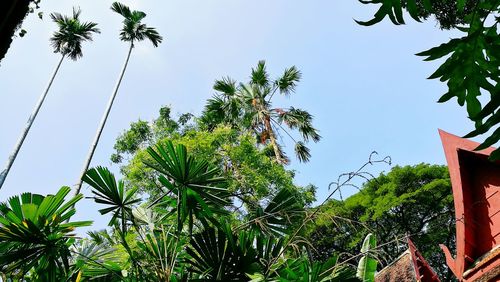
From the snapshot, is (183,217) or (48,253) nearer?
(48,253)

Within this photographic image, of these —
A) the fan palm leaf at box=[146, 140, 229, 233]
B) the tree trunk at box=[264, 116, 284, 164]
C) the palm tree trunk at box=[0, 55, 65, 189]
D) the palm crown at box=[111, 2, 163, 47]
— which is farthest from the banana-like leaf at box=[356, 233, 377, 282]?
the palm crown at box=[111, 2, 163, 47]

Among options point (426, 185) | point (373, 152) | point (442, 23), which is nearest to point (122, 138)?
point (442, 23)

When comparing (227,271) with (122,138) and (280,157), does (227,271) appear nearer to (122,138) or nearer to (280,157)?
(280,157)

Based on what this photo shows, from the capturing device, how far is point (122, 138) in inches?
692

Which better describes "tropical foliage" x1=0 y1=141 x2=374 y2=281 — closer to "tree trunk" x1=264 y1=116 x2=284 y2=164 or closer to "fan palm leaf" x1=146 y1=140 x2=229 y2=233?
"fan palm leaf" x1=146 y1=140 x2=229 y2=233

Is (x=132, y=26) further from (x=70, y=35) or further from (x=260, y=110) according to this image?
(x=260, y=110)

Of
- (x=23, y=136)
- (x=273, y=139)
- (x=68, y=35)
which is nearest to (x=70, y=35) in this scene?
(x=68, y=35)

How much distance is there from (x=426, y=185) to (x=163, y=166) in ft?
57.3

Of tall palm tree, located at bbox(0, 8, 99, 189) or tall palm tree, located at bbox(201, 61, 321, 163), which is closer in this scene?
tall palm tree, located at bbox(201, 61, 321, 163)

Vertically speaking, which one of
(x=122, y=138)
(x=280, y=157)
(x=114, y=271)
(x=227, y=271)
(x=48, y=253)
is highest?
(x=122, y=138)

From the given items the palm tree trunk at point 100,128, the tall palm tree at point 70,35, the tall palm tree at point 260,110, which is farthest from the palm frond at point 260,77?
the tall palm tree at point 70,35

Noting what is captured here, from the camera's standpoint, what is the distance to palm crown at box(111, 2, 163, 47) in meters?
21.1

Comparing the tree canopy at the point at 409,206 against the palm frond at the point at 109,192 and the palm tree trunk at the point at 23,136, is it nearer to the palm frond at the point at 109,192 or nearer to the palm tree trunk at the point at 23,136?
the palm tree trunk at the point at 23,136

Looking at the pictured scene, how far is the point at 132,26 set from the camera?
21203mm
